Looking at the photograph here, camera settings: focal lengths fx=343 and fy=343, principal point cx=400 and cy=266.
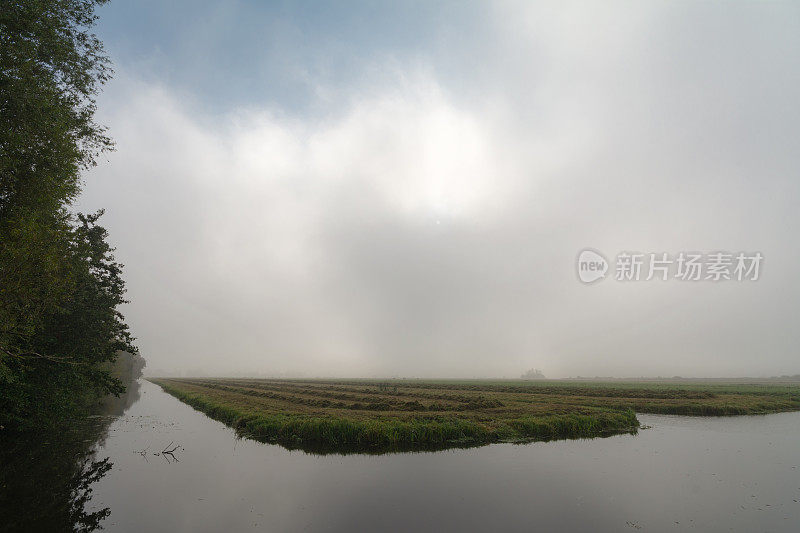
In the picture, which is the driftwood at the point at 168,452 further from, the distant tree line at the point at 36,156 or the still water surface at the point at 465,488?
the distant tree line at the point at 36,156

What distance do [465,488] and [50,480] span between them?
18533 millimetres

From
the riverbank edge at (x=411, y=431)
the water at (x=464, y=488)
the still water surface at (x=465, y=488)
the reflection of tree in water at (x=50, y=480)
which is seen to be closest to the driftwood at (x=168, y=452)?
the water at (x=464, y=488)

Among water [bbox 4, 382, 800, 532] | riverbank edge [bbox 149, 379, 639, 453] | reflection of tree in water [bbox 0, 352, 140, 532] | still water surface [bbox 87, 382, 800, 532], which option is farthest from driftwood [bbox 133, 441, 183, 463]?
riverbank edge [bbox 149, 379, 639, 453]

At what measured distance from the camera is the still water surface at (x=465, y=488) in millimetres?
11844

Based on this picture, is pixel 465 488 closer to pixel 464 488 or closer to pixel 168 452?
pixel 464 488

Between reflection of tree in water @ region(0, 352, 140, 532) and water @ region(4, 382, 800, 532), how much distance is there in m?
0.67

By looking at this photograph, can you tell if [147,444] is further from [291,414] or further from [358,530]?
[358,530]

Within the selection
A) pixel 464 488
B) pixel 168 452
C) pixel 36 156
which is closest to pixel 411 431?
pixel 464 488

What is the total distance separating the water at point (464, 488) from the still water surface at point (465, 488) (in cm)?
6

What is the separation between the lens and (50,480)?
15391 mm

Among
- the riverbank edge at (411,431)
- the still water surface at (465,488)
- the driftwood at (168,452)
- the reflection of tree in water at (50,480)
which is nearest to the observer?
the reflection of tree in water at (50,480)

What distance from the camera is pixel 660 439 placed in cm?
2511

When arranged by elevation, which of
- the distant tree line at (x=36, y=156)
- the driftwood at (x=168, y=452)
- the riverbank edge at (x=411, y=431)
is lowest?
the driftwood at (x=168, y=452)

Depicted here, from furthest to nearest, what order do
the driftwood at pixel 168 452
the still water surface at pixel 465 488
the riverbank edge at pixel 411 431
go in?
the riverbank edge at pixel 411 431 → the driftwood at pixel 168 452 → the still water surface at pixel 465 488
